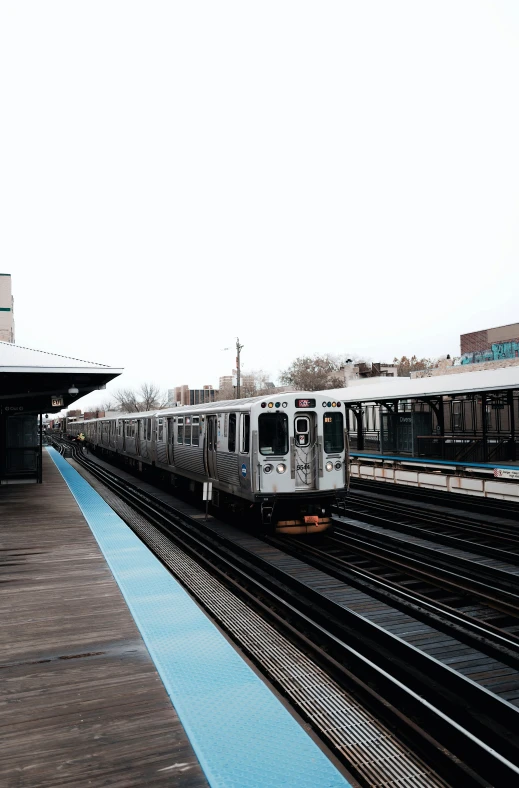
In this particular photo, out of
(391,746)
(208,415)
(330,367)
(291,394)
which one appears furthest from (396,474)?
(330,367)

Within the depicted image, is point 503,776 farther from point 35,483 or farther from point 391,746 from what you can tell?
point 35,483

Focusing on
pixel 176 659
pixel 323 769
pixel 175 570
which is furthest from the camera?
pixel 175 570

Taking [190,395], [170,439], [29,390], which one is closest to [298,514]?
[170,439]

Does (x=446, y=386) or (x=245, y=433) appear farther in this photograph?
(x=446, y=386)

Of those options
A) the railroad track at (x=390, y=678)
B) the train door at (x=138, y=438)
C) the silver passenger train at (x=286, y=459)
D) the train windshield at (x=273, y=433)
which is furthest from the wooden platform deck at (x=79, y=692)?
the train door at (x=138, y=438)

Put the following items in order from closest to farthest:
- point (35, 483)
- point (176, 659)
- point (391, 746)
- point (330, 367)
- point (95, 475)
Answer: point (391, 746) < point (176, 659) < point (35, 483) < point (95, 475) < point (330, 367)

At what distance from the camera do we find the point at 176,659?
5371mm

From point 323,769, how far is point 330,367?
72.0 metres

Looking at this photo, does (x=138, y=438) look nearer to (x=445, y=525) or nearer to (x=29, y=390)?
(x=29, y=390)

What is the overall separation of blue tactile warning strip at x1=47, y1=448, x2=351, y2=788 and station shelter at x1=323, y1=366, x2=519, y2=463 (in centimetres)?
1258

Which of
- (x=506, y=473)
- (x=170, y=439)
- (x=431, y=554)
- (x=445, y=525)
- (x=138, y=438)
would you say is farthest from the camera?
(x=138, y=438)

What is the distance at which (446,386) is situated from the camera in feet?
64.8

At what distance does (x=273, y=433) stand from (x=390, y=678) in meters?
6.80

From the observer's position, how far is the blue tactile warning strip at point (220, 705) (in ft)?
12.0
